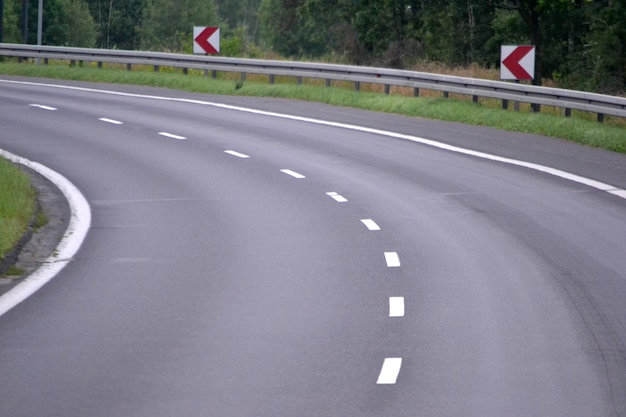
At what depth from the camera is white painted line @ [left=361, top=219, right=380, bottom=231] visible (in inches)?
601

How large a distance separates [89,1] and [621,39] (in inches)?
3505

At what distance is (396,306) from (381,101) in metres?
18.8

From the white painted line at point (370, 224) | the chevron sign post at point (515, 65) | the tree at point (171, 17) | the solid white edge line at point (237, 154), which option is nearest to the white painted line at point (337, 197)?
the white painted line at point (370, 224)

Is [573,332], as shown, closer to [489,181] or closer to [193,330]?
[193,330]

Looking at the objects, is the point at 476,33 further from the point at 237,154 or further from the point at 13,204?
the point at 13,204

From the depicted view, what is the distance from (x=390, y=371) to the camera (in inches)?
354

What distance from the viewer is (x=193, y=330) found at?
10.2m

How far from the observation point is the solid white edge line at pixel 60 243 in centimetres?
1155

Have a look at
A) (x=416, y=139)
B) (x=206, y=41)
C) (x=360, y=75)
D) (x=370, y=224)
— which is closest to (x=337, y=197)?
(x=370, y=224)

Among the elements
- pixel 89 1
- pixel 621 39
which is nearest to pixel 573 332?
pixel 621 39

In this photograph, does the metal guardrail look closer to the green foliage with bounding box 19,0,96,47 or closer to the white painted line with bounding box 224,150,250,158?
the white painted line with bounding box 224,150,250,158

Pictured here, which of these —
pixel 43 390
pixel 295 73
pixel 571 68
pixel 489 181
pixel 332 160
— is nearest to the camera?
pixel 43 390

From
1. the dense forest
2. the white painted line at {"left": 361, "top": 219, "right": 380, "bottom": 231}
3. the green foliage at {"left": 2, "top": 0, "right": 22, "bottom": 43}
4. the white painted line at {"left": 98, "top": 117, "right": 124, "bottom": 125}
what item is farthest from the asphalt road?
the green foliage at {"left": 2, "top": 0, "right": 22, "bottom": 43}

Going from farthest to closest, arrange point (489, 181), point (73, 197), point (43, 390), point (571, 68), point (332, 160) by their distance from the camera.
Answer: point (571, 68)
point (332, 160)
point (489, 181)
point (73, 197)
point (43, 390)
